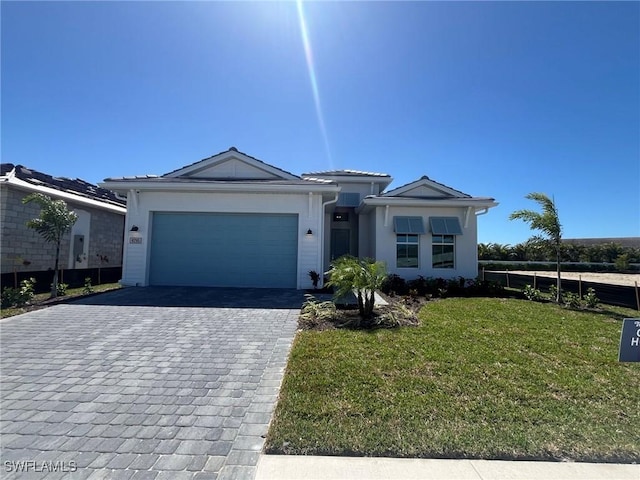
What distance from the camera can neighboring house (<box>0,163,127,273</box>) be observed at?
11242mm

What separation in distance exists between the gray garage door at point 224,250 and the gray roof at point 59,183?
191 inches

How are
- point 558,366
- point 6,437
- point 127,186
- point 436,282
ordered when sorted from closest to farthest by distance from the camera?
point 6,437 < point 558,366 < point 127,186 < point 436,282

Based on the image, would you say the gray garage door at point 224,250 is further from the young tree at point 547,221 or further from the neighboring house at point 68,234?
the young tree at point 547,221

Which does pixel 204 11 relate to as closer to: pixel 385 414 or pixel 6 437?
pixel 6 437

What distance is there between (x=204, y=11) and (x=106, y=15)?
2.86 m

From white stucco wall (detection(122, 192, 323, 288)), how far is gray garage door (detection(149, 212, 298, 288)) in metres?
0.27

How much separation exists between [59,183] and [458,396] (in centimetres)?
1942

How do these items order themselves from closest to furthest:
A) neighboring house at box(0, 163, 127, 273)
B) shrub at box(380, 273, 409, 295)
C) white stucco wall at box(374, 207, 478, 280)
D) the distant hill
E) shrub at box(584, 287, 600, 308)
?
1. shrub at box(584, 287, 600, 308)
2. neighboring house at box(0, 163, 127, 273)
3. shrub at box(380, 273, 409, 295)
4. white stucco wall at box(374, 207, 478, 280)
5. the distant hill

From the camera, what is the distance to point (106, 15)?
8398 mm

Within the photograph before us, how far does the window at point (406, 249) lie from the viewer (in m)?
14.7

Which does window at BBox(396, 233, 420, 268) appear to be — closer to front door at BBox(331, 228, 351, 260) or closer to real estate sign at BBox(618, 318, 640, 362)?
front door at BBox(331, 228, 351, 260)

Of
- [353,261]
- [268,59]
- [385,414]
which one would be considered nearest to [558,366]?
[385,414]

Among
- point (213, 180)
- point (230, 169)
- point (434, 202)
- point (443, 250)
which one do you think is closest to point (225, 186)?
point (213, 180)

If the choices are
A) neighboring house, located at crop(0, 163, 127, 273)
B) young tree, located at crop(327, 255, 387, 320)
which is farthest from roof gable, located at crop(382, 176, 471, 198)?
neighboring house, located at crop(0, 163, 127, 273)
